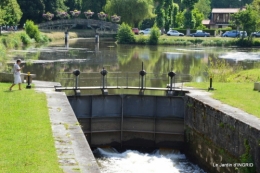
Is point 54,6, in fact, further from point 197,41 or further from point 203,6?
point 203,6

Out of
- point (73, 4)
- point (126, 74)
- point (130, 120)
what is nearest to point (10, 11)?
point (73, 4)

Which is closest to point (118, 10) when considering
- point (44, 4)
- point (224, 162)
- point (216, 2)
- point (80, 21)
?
point (80, 21)

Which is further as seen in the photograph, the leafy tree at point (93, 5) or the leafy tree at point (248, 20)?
the leafy tree at point (93, 5)

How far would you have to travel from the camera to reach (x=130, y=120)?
25641 millimetres

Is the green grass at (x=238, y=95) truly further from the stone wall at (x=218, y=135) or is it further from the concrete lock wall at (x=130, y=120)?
the concrete lock wall at (x=130, y=120)

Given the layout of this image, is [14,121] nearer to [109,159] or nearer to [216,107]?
[109,159]

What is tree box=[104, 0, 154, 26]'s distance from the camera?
98.1m

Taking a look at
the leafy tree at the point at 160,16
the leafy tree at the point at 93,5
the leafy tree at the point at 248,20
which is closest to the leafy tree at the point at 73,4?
the leafy tree at the point at 93,5

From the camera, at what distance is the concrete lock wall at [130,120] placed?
2500 cm

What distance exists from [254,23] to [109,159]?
220 feet

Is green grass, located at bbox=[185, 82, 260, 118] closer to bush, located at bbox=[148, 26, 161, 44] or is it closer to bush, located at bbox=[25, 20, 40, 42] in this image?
bush, located at bbox=[25, 20, 40, 42]

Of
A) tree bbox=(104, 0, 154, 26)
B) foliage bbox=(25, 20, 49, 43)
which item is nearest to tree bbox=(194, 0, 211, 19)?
tree bbox=(104, 0, 154, 26)

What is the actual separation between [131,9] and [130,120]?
245 feet

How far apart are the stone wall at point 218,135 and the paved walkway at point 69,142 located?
17.4 ft
